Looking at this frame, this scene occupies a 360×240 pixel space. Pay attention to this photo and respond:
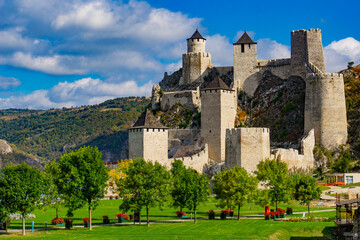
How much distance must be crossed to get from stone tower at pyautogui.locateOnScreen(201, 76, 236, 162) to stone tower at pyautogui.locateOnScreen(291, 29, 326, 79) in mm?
11022

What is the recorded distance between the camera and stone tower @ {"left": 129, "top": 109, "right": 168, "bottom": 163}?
6278 centimetres

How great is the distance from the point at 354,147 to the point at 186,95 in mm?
22792

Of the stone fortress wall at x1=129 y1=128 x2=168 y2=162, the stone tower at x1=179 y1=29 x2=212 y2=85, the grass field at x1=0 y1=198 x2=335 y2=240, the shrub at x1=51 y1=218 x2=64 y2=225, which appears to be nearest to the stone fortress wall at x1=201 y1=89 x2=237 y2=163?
the stone fortress wall at x1=129 y1=128 x2=168 y2=162

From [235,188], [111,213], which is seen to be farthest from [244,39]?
[111,213]

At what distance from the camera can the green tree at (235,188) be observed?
4662 cm

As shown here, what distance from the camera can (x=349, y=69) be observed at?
79875 mm

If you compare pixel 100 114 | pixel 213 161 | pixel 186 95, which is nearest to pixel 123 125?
pixel 100 114

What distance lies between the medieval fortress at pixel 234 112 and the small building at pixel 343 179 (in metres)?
4.43

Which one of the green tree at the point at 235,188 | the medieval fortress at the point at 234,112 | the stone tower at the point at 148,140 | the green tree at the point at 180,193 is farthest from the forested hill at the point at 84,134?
the green tree at the point at 180,193

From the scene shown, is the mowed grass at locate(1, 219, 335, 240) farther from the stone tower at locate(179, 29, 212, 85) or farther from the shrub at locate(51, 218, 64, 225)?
the stone tower at locate(179, 29, 212, 85)

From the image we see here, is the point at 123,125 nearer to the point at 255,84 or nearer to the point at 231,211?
the point at 255,84

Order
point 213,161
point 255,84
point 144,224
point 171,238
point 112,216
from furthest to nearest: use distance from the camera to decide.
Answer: point 255,84
point 213,161
point 112,216
point 144,224
point 171,238

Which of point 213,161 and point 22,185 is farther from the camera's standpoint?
point 213,161

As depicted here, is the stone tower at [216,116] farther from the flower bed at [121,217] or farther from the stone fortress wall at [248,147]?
the flower bed at [121,217]
